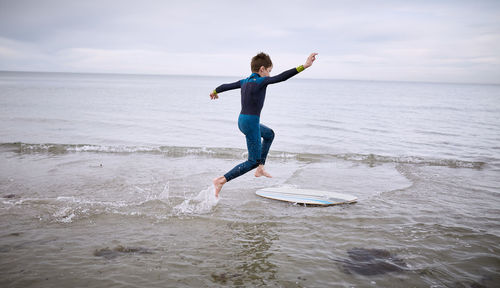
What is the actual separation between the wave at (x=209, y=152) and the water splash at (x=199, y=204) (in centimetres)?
527

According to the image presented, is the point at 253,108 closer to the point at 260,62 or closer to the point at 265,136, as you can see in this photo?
the point at 260,62

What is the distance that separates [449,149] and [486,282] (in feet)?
A: 39.9

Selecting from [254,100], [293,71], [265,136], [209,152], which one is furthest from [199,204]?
[209,152]

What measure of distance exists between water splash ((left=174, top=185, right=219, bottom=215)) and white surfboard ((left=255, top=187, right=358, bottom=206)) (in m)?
1.14

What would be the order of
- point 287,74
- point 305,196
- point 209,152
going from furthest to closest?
point 209,152
point 305,196
point 287,74

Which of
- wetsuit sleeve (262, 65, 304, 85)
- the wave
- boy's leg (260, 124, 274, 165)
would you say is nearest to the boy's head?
wetsuit sleeve (262, 65, 304, 85)

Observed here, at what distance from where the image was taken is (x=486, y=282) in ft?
11.7

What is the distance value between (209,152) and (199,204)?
20.4 ft

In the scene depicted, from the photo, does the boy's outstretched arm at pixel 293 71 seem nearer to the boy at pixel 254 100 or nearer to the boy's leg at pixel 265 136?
the boy at pixel 254 100

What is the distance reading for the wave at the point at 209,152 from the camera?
11328 mm

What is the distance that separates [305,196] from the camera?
6.54 m

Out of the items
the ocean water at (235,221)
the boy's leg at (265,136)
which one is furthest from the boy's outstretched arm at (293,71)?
the ocean water at (235,221)

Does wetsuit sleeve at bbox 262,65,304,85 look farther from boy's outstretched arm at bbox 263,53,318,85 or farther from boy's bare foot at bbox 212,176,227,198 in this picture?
boy's bare foot at bbox 212,176,227,198

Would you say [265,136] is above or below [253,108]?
below
